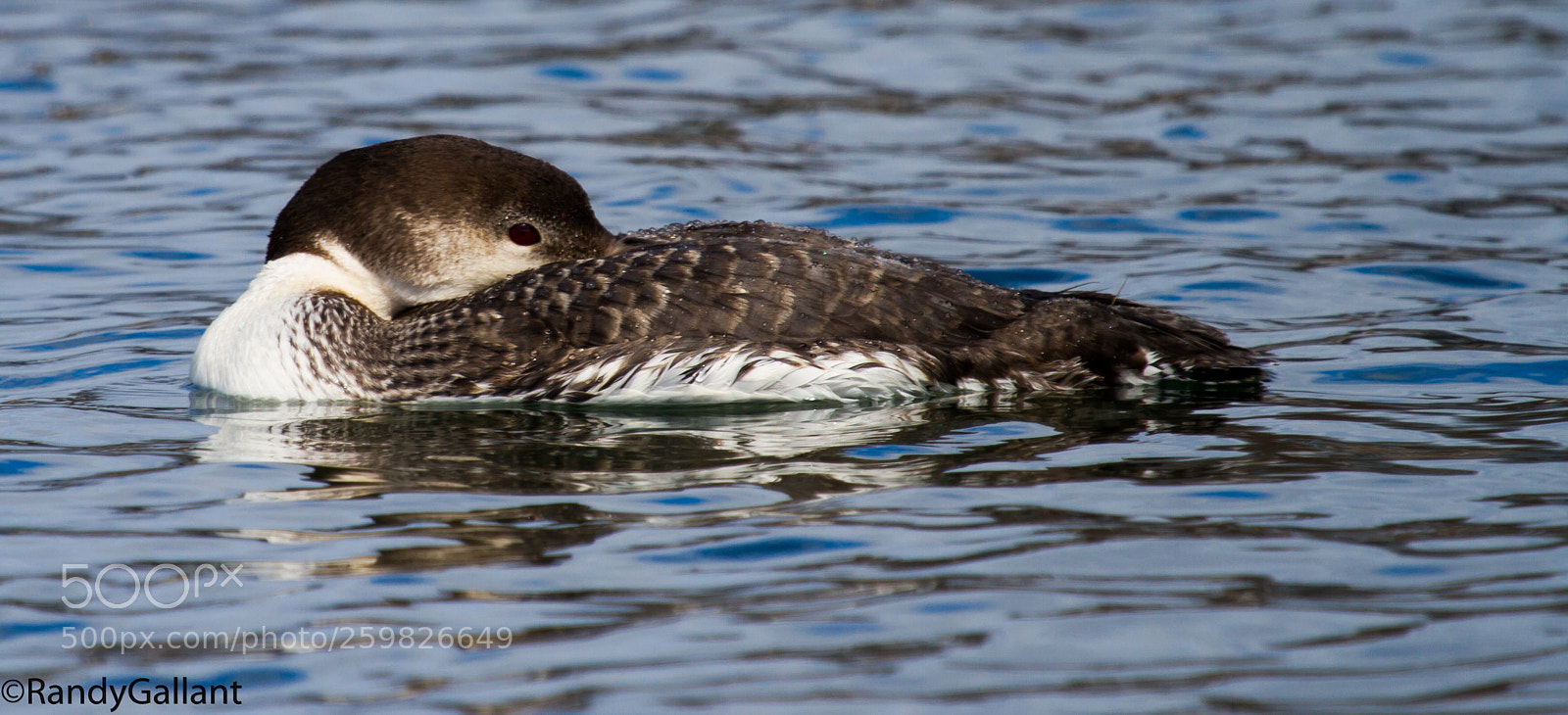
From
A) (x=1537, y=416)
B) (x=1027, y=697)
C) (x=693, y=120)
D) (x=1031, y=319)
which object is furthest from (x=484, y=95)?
(x=1027, y=697)

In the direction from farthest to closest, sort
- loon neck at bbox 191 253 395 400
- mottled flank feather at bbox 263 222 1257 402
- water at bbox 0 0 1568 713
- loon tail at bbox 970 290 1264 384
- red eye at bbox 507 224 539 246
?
red eye at bbox 507 224 539 246, loon neck at bbox 191 253 395 400, loon tail at bbox 970 290 1264 384, mottled flank feather at bbox 263 222 1257 402, water at bbox 0 0 1568 713

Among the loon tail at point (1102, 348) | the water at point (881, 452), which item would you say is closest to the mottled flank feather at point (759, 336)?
the loon tail at point (1102, 348)

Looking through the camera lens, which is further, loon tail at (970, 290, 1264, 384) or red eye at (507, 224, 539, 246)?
red eye at (507, 224, 539, 246)

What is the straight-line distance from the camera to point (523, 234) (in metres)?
6.38

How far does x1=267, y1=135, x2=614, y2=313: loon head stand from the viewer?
248 inches

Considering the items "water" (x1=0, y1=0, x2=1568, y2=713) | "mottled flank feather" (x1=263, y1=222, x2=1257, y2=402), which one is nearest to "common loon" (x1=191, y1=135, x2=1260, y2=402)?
"mottled flank feather" (x1=263, y1=222, x2=1257, y2=402)

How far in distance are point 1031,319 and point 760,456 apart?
4.05ft

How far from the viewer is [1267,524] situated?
4.61 m

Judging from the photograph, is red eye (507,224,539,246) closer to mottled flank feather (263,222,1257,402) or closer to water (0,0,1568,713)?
mottled flank feather (263,222,1257,402)

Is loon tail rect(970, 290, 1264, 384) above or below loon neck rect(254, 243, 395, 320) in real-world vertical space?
below

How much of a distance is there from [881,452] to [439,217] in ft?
6.40

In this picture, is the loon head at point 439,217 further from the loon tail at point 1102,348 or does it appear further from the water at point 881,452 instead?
the loon tail at point 1102,348

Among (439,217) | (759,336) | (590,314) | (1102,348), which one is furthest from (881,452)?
(439,217)

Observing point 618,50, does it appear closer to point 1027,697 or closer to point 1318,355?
point 1318,355
